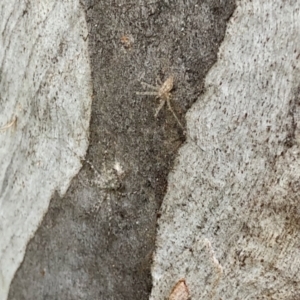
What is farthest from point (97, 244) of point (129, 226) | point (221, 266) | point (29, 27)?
point (29, 27)

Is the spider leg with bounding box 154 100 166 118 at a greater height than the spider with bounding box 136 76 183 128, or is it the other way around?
the spider with bounding box 136 76 183 128

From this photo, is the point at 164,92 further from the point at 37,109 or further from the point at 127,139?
the point at 37,109

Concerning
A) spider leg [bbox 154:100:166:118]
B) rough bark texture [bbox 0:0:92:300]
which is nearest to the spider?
spider leg [bbox 154:100:166:118]

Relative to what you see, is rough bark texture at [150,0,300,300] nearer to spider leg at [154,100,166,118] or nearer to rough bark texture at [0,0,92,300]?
spider leg at [154,100,166,118]

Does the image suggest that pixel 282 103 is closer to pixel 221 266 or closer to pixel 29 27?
pixel 221 266

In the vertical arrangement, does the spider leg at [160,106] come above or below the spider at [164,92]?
below

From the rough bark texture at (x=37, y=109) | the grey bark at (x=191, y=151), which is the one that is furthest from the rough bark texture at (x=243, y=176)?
the rough bark texture at (x=37, y=109)

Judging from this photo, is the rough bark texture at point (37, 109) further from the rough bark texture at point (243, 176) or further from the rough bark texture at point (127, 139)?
the rough bark texture at point (243, 176)
